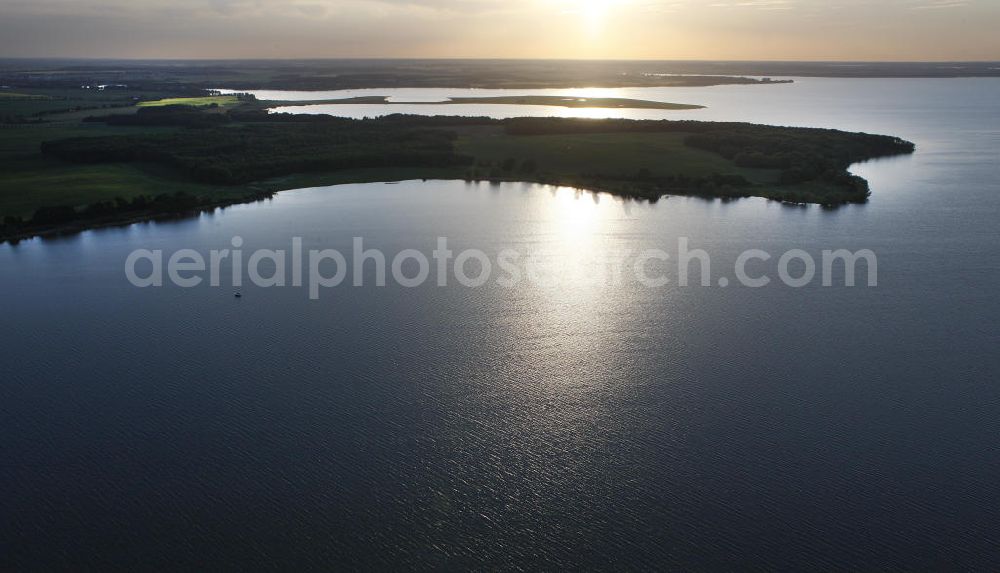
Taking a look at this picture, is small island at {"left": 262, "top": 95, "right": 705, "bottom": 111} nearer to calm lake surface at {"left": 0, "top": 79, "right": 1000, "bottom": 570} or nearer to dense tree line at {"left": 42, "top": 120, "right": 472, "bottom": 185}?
dense tree line at {"left": 42, "top": 120, "right": 472, "bottom": 185}

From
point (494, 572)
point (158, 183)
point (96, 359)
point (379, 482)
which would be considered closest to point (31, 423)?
point (96, 359)

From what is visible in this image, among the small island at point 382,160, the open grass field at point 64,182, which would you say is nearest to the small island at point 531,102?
the small island at point 382,160

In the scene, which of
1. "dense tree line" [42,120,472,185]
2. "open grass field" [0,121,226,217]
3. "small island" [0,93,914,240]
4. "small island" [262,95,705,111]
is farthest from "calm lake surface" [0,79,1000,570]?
"small island" [262,95,705,111]

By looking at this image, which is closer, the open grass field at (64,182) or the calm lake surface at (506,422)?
the calm lake surface at (506,422)

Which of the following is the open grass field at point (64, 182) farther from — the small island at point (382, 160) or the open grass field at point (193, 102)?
the open grass field at point (193, 102)

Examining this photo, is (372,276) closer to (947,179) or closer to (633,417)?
(633,417)

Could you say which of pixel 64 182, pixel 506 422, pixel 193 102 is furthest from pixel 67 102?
pixel 506 422

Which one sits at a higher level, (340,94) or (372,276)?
(340,94)

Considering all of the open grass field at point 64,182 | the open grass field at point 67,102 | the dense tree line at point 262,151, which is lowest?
the open grass field at point 64,182
